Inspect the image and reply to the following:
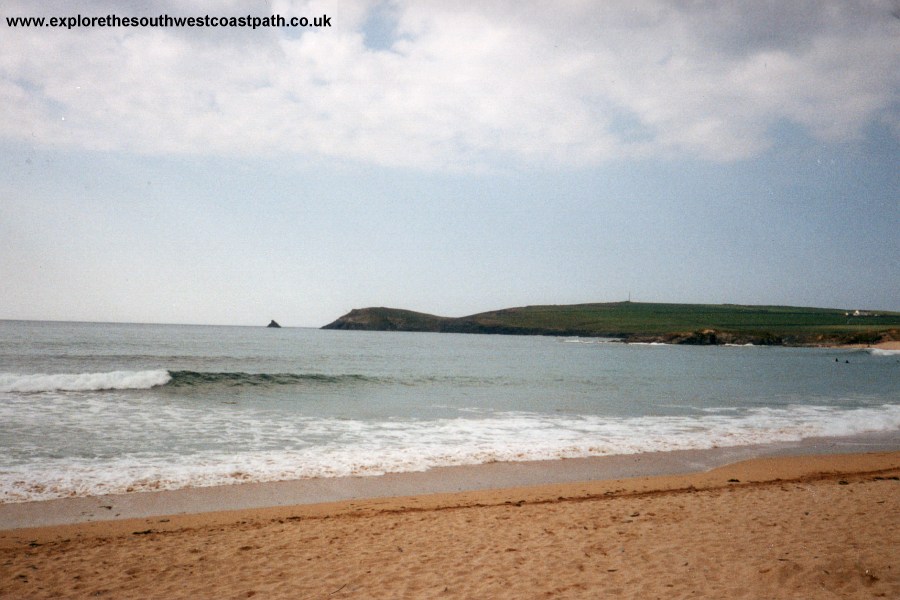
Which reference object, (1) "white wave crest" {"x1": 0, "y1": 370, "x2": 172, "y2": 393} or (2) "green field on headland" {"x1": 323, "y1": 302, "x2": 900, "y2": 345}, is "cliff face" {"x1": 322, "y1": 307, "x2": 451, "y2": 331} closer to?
(2) "green field on headland" {"x1": 323, "y1": 302, "x2": 900, "y2": 345}

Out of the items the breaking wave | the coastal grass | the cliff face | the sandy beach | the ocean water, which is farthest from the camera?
the cliff face

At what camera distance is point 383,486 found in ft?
30.5

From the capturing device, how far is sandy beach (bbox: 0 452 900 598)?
200 inches

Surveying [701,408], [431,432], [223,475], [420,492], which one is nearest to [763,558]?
[420,492]

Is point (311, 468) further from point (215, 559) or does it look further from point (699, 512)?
point (699, 512)

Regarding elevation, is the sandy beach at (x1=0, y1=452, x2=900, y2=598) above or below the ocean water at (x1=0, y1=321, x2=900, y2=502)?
above

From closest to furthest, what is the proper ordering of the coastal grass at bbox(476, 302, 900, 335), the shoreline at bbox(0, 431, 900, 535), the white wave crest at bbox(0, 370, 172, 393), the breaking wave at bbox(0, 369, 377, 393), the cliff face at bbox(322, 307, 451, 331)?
1. the shoreline at bbox(0, 431, 900, 535)
2. the white wave crest at bbox(0, 370, 172, 393)
3. the breaking wave at bbox(0, 369, 377, 393)
4. the coastal grass at bbox(476, 302, 900, 335)
5. the cliff face at bbox(322, 307, 451, 331)

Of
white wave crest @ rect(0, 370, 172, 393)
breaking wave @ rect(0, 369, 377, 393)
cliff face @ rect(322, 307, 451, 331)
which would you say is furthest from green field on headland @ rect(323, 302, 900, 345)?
white wave crest @ rect(0, 370, 172, 393)

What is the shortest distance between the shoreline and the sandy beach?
430mm

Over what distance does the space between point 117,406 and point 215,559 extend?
14.7m

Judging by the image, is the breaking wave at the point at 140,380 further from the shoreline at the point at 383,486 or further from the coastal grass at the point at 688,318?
the coastal grass at the point at 688,318

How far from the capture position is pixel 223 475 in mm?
9656

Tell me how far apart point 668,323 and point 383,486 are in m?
133

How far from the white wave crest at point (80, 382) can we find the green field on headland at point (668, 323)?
307 feet
